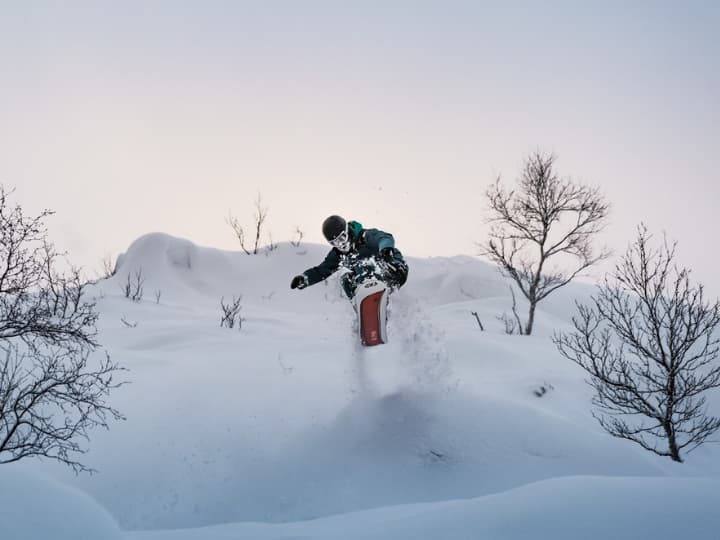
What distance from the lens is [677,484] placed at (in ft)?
9.50

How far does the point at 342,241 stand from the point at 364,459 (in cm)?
283

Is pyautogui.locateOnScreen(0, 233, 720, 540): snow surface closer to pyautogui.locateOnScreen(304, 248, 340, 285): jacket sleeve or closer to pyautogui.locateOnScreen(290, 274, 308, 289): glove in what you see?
pyautogui.locateOnScreen(304, 248, 340, 285): jacket sleeve

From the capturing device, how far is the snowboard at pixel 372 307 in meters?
6.16

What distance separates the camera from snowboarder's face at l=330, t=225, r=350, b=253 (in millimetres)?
6277

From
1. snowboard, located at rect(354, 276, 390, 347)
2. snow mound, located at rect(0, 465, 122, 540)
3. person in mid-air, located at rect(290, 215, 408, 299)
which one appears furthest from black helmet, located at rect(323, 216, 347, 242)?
snow mound, located at rect(0, 465, 122, 540)

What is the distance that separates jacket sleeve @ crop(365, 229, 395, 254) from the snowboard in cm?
44

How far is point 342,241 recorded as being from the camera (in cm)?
632

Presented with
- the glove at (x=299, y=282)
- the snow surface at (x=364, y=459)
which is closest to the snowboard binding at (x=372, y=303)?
the glove at (x=299, y=282)

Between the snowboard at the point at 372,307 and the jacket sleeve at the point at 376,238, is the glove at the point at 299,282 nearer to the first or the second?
the snowboard at the point at 372,307

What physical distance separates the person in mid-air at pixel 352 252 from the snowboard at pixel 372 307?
0.17 metres

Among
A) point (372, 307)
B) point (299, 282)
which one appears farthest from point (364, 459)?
point (299, 282)

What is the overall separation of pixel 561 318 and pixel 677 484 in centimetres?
1949

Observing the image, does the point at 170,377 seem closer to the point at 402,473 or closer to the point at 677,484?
the point at 402,473

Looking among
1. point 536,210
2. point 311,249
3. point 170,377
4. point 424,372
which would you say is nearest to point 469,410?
point 424,372
